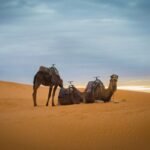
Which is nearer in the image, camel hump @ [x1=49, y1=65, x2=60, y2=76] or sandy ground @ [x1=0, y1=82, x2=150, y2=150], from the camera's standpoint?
sandy ground @ [x1=0, y1=82, x2=150, y2=150]

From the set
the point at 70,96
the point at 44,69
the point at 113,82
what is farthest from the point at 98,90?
the point at 44,69

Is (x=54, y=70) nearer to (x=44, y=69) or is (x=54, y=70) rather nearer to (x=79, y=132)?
(x=44, y=69)

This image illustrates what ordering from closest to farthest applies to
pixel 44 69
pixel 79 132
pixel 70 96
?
1. pixel 79 132
2. pixel 44 69
3. pixel 70 96

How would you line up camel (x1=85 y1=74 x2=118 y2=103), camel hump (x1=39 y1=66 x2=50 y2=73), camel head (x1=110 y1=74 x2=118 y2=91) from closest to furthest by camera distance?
camel hump (x1=39 y1=66 x2=50 y2=73) < camel (x1=85 y1=74 x2=118 y2=103) < camel head (x1=110 y1=74 x2=118 y2=91)

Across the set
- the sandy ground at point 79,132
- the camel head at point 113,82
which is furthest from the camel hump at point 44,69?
the sandy ground at point 79,132

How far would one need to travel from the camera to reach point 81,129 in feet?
33.6

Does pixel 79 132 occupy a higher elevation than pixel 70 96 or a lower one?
lower

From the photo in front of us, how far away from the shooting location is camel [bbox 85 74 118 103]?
64.7 ft

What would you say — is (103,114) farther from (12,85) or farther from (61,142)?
(12,85)

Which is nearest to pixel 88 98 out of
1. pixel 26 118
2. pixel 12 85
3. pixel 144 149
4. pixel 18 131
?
pixel 26 118

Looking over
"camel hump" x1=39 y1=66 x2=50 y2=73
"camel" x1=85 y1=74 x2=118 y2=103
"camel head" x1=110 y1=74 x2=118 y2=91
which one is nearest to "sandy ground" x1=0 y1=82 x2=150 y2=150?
"camel hump" x1=39 y1=66 x2=50 y2=73

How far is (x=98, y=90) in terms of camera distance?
19938mm

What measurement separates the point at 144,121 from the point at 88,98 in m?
9.34

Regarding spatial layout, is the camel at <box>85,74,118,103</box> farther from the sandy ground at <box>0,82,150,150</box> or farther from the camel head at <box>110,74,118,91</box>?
the sandy ground at <box>0,82,150,150</box>
